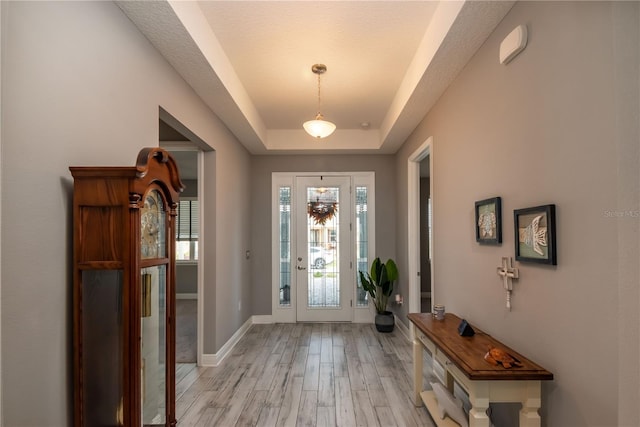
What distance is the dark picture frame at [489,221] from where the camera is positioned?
212cm

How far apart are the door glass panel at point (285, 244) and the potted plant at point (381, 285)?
1.14m

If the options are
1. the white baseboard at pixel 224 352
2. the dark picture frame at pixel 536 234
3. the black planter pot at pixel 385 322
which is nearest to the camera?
the dark picture frame at pixel 536 234

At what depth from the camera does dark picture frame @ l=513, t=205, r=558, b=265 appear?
1.61 m

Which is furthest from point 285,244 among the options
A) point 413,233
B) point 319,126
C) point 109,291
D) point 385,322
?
point 109,291

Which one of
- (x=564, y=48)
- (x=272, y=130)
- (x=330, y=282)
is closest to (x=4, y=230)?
(x=564, y=48)

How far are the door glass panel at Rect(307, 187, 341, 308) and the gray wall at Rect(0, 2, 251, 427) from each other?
355 cm

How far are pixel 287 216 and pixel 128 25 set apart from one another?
3.70 m

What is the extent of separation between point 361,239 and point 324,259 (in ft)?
2.06

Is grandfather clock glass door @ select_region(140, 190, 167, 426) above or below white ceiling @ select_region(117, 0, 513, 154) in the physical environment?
below

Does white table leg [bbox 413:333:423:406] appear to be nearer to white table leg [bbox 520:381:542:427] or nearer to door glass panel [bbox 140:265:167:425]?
white table leg [bbox 520:381:542:427]

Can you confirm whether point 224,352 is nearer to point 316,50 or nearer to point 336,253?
point 336,253

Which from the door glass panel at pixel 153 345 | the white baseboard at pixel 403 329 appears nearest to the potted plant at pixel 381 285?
the white baseboard at pixel 403 329

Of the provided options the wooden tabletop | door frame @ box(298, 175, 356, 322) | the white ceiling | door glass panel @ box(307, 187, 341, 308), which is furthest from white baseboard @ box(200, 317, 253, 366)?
the white ceiling

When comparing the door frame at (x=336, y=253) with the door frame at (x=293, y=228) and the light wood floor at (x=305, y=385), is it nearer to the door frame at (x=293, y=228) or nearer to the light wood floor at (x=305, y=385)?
the door frame at (x=293, y=228)
